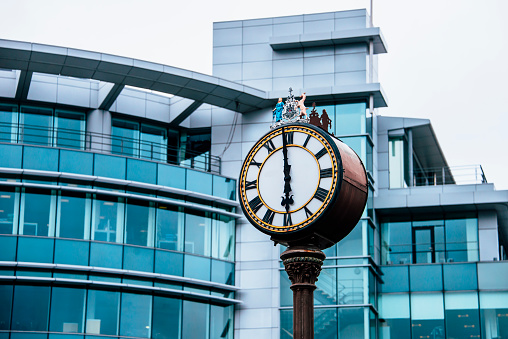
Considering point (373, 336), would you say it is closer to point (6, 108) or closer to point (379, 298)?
point (379, 298)

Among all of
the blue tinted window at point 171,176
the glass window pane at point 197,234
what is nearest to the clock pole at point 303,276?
the blue tinted window at point 171,176

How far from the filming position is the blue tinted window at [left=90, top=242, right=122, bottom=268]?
41125mm

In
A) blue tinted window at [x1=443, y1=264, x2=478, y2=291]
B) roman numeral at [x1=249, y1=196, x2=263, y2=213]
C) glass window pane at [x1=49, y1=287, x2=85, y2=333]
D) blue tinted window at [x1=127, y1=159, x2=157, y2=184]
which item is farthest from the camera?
blue tinted window at [x1=443, y1=264, x2=478, y2=291]

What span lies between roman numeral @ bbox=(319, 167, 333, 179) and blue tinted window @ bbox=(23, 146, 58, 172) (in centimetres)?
2693

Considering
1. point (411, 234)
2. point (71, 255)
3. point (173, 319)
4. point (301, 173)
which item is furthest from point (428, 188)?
point (301, 173)

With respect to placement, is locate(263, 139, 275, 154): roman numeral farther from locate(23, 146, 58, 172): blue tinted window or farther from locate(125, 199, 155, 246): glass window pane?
locate(125, 199, 155, 246): glass window pane

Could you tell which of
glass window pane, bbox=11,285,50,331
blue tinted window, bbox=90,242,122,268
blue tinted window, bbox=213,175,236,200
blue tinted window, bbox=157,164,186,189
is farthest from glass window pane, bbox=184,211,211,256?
glass window pane, bbox=11,285,50,331

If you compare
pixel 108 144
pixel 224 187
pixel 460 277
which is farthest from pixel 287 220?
pixel 460 277

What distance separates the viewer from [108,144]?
144 feet

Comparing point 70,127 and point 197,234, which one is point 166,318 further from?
point 70,127

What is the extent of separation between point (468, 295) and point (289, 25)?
13.8m

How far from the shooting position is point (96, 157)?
4228cm

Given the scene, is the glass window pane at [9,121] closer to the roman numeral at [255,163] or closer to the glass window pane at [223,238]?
the glass window pane at [223,238]

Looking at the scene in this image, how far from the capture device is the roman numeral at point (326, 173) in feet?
50.8
